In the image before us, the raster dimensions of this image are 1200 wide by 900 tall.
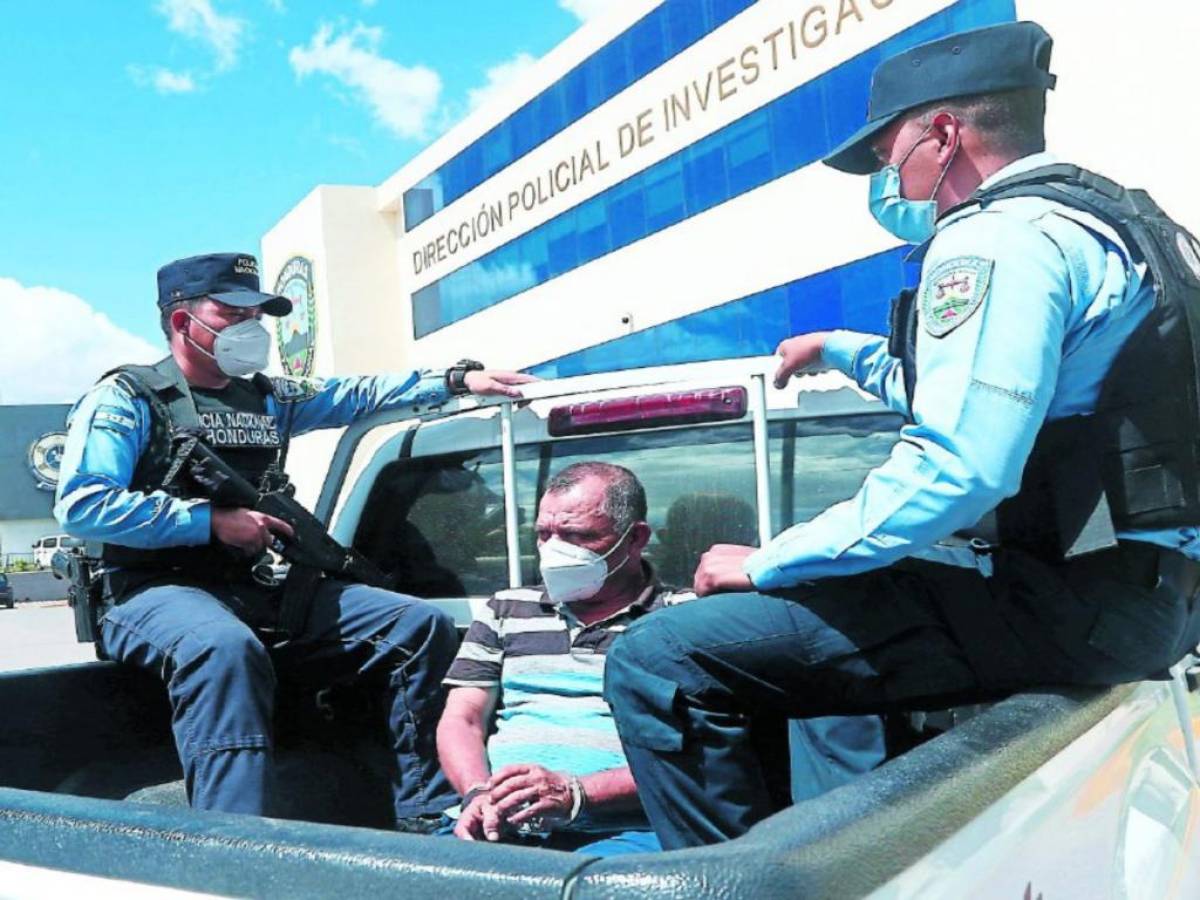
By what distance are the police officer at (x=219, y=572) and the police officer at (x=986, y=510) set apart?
3.39 feet

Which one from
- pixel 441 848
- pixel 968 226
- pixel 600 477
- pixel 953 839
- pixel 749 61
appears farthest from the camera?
pixel 749 61

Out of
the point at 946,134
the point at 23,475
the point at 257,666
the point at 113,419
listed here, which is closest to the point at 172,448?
the point at 113,419

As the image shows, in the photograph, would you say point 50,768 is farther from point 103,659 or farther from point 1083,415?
point 1083,415

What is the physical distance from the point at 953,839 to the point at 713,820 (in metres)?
0.62

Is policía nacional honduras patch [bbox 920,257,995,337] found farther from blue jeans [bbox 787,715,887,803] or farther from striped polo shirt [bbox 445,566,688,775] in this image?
striped polo shirt [bbox 445,566,688,775]

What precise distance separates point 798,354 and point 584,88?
19.3 metres

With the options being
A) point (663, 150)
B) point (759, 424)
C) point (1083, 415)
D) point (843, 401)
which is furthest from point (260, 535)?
point (663, 150)

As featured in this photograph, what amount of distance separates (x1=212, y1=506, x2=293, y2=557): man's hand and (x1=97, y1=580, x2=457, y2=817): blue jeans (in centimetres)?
14

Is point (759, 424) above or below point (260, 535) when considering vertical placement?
above

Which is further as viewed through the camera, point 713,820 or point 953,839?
point 713,820

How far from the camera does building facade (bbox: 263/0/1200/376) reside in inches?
461

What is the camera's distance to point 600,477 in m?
2.59

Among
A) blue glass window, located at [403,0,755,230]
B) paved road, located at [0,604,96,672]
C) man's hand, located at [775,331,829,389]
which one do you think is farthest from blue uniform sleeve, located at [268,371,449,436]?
blue glass window, located at [403,0,755,230]

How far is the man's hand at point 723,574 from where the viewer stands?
177cm
